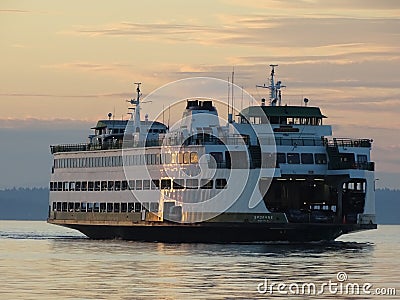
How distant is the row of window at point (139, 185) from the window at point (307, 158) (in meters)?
4.82

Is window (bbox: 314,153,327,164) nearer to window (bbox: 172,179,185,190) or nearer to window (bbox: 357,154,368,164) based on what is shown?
window (bbox: 357,154,368,164)

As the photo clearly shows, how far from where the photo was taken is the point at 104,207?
9562 centimetres

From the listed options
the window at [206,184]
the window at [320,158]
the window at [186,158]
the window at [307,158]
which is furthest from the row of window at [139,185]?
the window at [320,158]

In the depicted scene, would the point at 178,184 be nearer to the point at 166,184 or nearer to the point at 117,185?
the point at 166,184

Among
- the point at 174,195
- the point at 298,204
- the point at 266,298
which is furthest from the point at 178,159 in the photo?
the point at 266,298

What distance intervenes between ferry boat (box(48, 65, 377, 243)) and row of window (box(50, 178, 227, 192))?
9 centimetres

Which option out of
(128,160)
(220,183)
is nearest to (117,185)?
(128,160)

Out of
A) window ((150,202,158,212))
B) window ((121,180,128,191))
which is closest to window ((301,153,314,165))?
window ((150,202,158,212))

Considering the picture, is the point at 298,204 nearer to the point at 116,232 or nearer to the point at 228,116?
the point at 228,116

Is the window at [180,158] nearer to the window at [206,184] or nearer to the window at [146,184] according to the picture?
the window at [206,184]

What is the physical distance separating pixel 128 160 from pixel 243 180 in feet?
43.5

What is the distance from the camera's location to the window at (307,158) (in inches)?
3253

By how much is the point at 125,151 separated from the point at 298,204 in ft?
42.3

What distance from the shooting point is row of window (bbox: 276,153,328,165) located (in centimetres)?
8206
